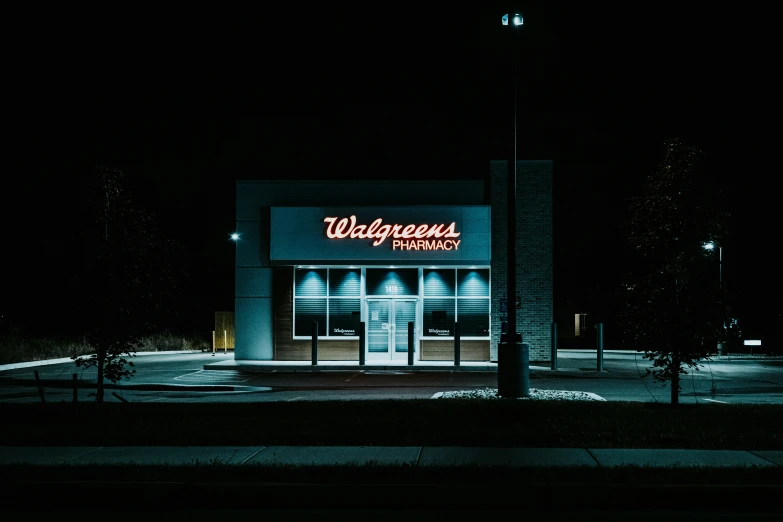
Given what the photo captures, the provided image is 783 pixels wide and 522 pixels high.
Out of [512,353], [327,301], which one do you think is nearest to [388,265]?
[327,301]

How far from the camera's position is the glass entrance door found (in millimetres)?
28891

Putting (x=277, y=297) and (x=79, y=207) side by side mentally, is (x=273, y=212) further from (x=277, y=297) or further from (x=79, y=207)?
(x=79, y=207)

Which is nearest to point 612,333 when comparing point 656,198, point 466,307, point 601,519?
point 466,307

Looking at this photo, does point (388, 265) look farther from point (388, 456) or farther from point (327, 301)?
point (388, 456)

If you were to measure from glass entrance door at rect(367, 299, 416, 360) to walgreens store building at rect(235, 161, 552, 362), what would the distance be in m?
0.04

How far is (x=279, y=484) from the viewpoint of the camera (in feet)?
26.9

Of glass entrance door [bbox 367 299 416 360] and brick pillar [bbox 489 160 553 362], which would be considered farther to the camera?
glass entrance door [bbox 367 299 416 360]

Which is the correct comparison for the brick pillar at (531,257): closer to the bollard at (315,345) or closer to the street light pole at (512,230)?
the bollard at (315,345)

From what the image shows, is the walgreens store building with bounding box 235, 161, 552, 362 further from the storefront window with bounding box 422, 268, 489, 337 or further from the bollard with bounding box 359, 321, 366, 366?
the bollard with bounding box 359, 321, 366, 366

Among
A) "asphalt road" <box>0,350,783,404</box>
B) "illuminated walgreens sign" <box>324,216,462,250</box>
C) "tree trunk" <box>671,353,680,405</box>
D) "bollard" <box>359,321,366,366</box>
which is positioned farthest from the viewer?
"illuminated walgreens sign" <box>324,216,462,250</box>

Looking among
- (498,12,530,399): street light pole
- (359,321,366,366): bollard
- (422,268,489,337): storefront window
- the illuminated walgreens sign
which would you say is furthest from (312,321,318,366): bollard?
(498,12,530,399): street light pole

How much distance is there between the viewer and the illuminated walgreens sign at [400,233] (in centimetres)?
2812

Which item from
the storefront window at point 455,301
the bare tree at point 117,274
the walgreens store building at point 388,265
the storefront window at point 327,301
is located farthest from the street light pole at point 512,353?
the storefront window at point 327,301

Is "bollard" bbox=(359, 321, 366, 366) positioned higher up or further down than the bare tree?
further down
